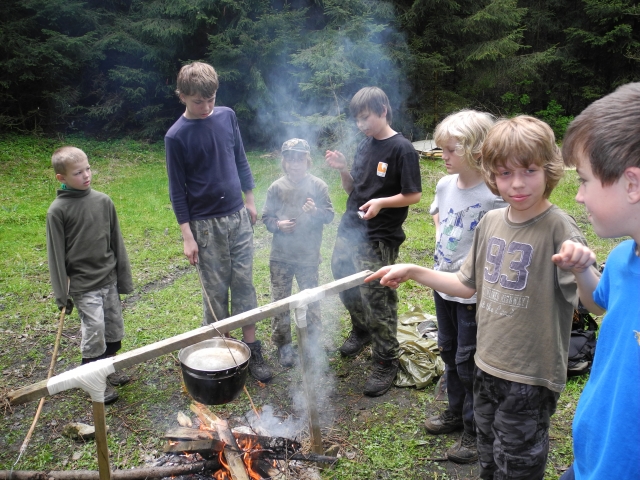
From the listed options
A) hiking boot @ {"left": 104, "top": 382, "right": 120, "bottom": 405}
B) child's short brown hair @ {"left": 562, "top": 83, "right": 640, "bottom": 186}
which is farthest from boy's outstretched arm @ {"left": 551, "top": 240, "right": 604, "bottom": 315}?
hiking boot @ {"left": 104, "top": 382, "right": 120, "bottom": 405}

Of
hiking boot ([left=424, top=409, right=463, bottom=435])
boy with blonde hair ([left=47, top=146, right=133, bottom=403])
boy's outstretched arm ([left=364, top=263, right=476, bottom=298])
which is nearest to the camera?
boy's outstretched arm ([left=364, top=263, right=476, bottom=298])

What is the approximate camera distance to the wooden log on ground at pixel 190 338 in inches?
83.9

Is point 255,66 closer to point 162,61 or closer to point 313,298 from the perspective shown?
point 162,61

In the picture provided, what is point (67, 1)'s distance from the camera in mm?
14383

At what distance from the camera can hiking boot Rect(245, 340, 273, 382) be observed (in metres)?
4.02

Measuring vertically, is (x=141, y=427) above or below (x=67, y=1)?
below

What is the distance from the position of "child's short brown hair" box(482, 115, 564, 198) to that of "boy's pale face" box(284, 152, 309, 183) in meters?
2.24

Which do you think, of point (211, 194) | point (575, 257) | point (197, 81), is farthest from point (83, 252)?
point (575, 257)

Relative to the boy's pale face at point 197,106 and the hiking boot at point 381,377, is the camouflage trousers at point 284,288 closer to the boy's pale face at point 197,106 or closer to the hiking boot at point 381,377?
the hiking boot at point 381,377

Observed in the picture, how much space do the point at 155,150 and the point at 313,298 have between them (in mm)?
13296

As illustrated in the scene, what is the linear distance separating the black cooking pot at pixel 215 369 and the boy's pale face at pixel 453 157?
1.62m

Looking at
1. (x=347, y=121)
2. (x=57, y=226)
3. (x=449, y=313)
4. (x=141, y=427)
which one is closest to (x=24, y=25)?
(x=347, y=121)

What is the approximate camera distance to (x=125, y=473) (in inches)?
109

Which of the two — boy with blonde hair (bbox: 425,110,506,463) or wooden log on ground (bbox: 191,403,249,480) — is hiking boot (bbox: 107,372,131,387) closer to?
wooden log on ground (bbox: 191,403,249,480)
